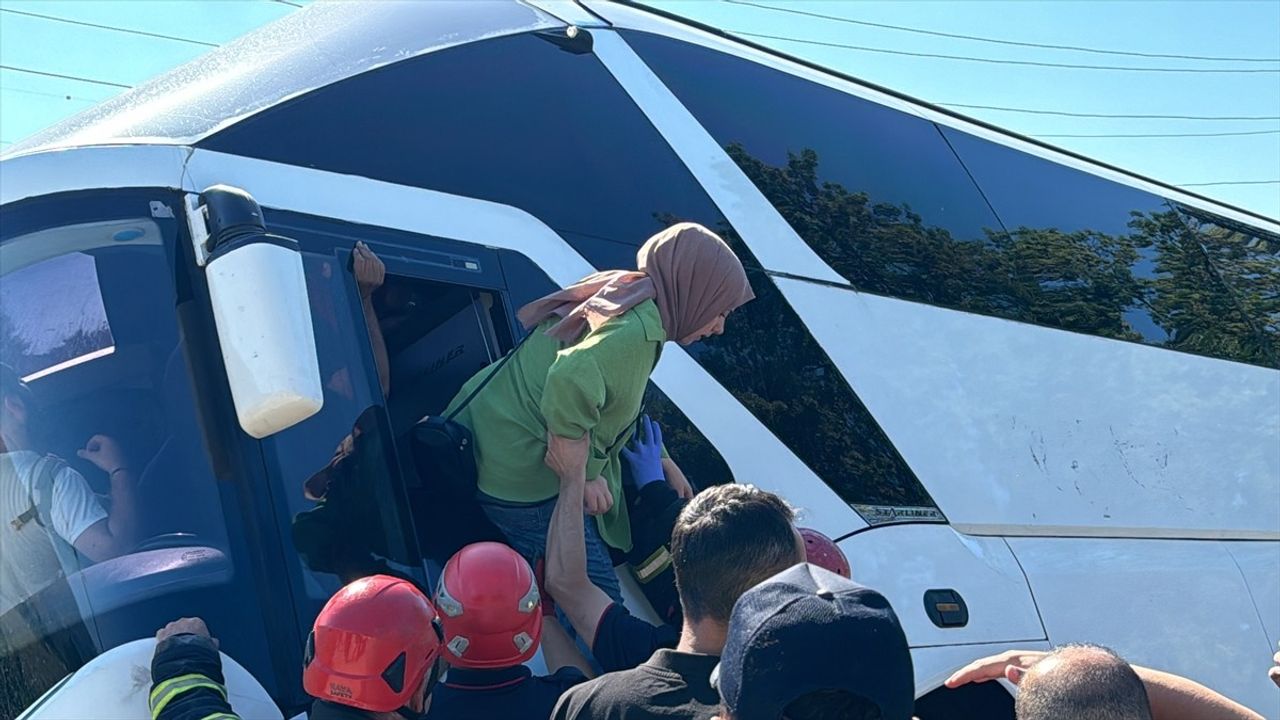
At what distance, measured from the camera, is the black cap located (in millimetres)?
1901

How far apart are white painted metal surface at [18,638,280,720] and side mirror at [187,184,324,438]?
557 millimetres

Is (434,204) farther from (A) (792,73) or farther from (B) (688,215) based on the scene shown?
(A) (792,73)

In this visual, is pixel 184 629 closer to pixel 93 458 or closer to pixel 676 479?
pixel 93 458

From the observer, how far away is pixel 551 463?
10.5 feet

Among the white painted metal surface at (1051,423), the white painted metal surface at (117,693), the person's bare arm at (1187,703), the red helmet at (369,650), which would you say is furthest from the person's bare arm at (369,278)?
the person's bare arm at (1187,703)

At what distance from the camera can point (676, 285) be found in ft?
11.0

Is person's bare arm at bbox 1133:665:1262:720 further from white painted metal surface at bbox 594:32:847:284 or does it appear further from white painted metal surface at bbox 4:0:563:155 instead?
white painted metal surface at bbox 4:0:563:155

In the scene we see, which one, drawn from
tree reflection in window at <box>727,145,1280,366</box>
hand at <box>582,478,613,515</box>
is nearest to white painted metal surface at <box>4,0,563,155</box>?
tree reflection in window at <box>727,145,1280,366</box>

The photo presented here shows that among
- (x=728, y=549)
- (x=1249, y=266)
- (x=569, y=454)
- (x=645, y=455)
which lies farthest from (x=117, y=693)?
(x=1249, y=266)

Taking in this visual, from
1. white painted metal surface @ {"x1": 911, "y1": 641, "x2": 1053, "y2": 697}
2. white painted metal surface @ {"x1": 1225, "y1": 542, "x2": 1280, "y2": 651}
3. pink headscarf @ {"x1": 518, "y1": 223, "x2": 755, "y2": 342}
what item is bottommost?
white painted metal surface @ {"x1": 1225, "y1": 542, "x2": 1280, "y2": 651}

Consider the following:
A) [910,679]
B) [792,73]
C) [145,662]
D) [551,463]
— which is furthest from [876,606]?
[792,73]

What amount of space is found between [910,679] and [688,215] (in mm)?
2383

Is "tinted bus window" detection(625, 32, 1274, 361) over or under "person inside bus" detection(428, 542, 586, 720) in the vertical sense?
over

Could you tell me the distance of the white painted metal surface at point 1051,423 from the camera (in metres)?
4.24
